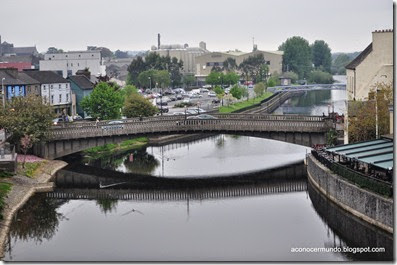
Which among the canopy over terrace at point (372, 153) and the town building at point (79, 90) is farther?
the town building at point (79, 90)

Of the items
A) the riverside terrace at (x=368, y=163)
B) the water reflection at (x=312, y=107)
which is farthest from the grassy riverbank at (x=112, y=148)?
the riverside terrace at (x=368, y=163)

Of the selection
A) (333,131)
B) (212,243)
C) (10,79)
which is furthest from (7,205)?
Result: (10,79)

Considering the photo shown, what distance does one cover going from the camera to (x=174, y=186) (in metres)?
59.4

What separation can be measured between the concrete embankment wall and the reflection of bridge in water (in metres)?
3.49

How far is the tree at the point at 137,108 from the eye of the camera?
88.8 m

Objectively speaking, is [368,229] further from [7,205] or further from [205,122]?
[205,122]

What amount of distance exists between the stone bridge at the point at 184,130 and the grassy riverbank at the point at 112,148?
19.3ft

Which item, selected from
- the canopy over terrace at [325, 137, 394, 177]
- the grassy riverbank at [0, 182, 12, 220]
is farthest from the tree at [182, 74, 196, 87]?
the canopy over terrace at [325, 137, 394, 177]

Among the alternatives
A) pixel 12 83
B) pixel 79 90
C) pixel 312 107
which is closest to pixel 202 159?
pixel 12 83

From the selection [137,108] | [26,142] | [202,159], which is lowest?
[202,159]

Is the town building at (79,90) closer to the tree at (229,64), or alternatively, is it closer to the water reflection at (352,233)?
the water reflection at (352,233)

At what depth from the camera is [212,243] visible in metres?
40.8

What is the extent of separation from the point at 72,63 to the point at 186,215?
9104 cm

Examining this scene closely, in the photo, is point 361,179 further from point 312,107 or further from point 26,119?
point 312,107
